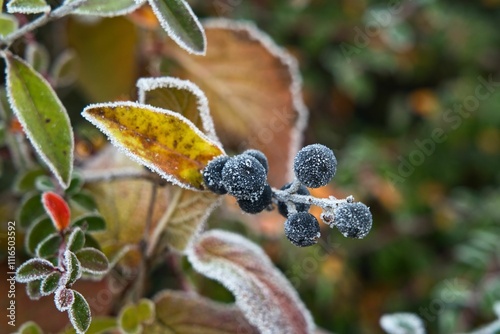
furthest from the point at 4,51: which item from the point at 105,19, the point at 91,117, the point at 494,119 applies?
the point at 494,119

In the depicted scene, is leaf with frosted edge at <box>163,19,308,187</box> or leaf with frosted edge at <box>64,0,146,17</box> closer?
leaf with frosted edge at <box>64,0,146,17</box>

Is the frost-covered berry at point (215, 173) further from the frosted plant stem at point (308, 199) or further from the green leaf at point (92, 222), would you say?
the green leaf at point (92, 222)

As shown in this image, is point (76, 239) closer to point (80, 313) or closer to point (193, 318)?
point (80, 313)

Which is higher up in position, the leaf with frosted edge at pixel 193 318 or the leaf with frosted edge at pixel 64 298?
the leaf with frosted edge at pixel 64 298

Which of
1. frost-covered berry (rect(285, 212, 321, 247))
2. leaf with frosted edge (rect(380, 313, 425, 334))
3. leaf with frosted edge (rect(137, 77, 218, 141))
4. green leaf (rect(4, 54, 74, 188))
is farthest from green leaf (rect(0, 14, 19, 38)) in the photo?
leaf with frosted edge (rect(380, 313, 425, 334))

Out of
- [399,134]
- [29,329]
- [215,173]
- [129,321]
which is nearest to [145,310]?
A: [129,321]

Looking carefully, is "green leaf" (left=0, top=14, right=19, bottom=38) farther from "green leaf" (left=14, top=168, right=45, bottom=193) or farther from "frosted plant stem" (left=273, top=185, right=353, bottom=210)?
"frosted plant stem" (left=273, top=185, right=353, bottom=210)

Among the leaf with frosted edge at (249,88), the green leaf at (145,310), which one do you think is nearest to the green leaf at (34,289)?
the green leaf at (145,310)
